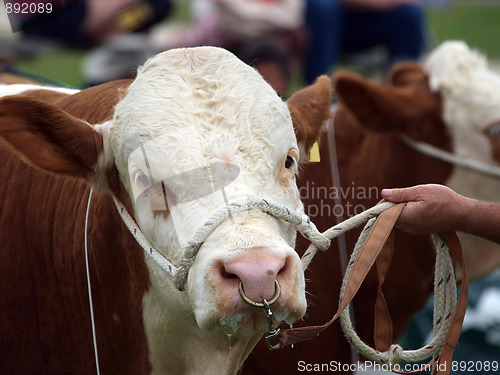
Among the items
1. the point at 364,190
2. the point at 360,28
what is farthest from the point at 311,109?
the point at 360,28

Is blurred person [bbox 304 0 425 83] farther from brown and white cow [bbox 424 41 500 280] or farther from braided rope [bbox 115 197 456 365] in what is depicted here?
braided rope [bbox 115 197 456 365]

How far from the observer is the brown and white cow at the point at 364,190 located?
3.65m

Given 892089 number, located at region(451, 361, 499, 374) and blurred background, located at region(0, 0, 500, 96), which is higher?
blurred background, located at region(0, 0, 500, 96)

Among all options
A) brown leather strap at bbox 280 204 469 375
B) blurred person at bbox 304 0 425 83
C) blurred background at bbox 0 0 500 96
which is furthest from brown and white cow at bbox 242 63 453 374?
blurred person at bbox 304 0 425 83

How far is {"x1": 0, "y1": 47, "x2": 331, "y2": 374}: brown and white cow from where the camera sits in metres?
2.04

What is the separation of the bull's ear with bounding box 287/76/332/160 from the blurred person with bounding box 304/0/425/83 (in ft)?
13.6

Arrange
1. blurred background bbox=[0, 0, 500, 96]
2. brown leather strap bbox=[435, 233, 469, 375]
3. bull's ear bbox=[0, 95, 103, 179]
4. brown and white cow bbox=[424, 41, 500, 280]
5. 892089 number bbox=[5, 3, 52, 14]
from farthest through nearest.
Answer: blurred background bbox=[0, 0, 500, 96]
892089 number bbox=[5, 3, 52, 14]
brown and white cow bbox=[424, 41, 500, 280]
brown leather strap bbox=[435, 233, 469, 375]
bull's ear bbox=[0, 95, 103, 179]

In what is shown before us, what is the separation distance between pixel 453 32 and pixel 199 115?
12.0 m

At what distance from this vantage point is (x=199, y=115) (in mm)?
2256

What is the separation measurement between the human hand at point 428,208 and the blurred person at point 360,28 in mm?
4554

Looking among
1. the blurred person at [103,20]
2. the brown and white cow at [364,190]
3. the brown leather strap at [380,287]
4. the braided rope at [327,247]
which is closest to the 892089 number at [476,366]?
the brown and white cow at [364,190]

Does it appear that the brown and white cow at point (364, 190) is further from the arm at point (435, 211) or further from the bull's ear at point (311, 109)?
the arm at point (435, 211)

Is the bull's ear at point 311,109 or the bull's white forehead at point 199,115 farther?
the bull's ear at point 311,109

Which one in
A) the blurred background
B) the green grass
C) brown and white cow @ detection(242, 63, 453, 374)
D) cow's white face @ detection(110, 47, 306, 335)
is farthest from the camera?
the green grass
